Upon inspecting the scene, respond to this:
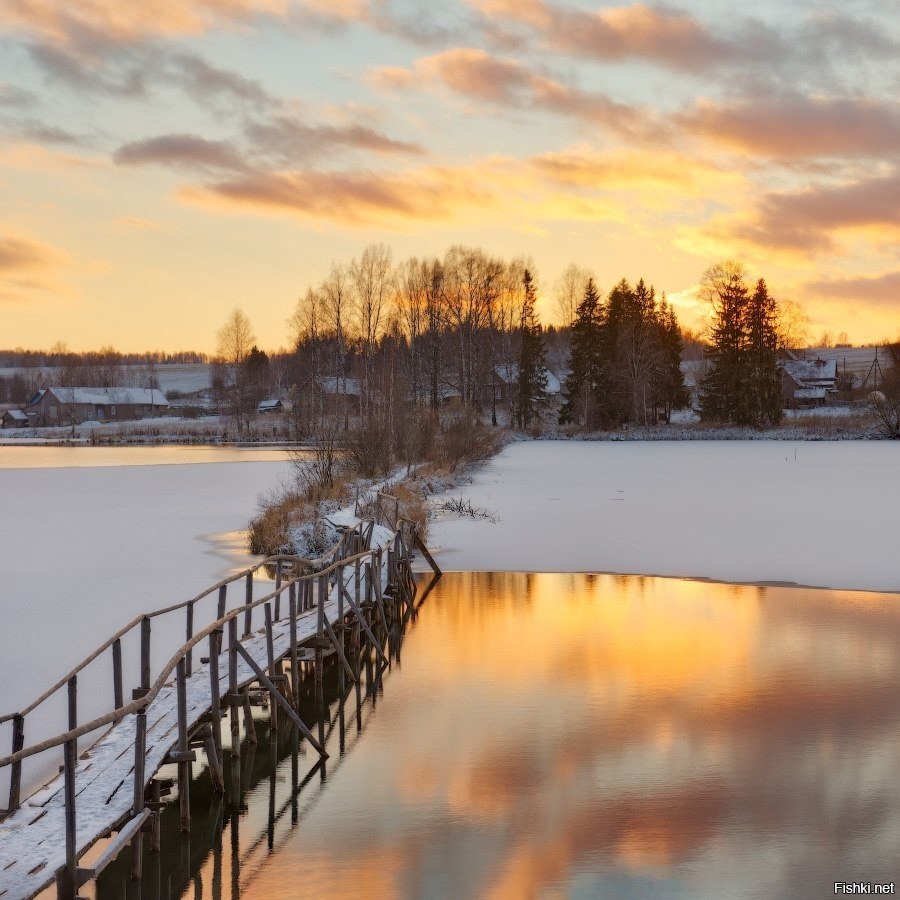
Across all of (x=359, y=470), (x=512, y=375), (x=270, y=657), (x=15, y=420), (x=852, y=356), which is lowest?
(x=270, y=657)

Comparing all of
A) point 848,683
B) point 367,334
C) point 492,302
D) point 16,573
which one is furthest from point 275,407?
point 848,683

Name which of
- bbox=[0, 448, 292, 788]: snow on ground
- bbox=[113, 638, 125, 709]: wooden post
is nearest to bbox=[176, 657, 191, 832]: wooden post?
bbox=[113, 638, 125, 709]: wooden post

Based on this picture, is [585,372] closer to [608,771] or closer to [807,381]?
[807,381]

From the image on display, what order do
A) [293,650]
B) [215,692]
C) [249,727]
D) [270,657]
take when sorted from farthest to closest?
[293,650] → [249,727] → [270,657] → [215,692]

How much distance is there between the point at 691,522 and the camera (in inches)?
951

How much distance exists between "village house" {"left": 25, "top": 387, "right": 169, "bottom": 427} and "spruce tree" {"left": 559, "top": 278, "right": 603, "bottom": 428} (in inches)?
2228

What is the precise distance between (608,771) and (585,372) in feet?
210

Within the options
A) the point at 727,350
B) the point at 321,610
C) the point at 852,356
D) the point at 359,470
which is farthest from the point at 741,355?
the point at 852,356

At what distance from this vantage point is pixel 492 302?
80000mm

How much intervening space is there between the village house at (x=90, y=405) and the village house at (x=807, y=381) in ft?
A: 222

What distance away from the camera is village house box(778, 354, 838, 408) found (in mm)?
84938

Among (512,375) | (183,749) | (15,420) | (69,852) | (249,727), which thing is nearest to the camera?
(69,852)

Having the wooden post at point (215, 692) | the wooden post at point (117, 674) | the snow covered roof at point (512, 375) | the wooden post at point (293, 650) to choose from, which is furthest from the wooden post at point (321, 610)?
the snow covered roof at point (512, 375)

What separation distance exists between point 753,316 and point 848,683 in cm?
6337
